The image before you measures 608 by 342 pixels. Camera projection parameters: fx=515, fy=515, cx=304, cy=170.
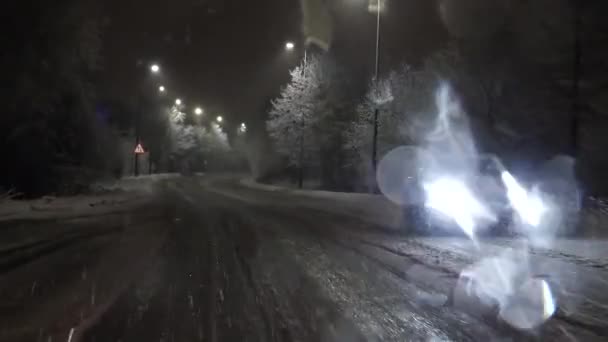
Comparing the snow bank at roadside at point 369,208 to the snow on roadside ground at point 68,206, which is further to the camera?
the snow bank at roadside at point 369,208

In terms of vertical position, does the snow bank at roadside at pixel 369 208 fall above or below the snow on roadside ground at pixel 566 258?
above

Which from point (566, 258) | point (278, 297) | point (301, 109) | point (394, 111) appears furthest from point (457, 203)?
point (301, 109)

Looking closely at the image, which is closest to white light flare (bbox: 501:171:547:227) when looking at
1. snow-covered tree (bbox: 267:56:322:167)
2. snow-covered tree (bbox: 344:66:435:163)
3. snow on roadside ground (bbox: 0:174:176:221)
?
snow-covered tree (bbox: 344:66:435:163)

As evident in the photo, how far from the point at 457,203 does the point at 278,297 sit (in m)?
12.6

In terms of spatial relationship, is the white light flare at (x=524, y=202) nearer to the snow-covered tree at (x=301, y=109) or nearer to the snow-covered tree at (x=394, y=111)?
the snow-covered tree at (x=394, y=111)

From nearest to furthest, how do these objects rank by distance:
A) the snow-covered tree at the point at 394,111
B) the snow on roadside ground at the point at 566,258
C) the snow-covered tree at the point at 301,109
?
the snow on roadside ground at the point at 566,258, the snow-covered tree at the point at 394,111, the snow-covered tree at the point at 301,109

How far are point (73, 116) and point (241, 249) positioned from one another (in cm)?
1537

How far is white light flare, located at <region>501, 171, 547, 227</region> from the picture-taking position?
15.3 m

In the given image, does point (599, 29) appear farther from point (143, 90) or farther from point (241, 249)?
point (143, 90)

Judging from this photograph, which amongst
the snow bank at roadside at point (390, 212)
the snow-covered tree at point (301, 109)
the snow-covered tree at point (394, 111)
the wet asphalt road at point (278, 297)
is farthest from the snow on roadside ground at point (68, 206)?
the snow-covered tree at point (301, 109)

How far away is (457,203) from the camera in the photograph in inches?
721

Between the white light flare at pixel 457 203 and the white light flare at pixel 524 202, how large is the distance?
0.96 metres

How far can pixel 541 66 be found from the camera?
2045 centimetres

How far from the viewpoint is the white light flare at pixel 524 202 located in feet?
50.2
